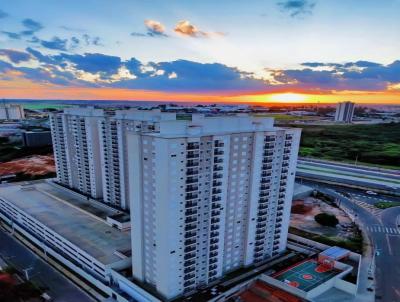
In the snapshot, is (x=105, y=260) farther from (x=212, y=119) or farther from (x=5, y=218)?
(x=5, y=218)

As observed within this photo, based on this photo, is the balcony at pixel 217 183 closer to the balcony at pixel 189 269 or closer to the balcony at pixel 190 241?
the balcony at pixel 190 241

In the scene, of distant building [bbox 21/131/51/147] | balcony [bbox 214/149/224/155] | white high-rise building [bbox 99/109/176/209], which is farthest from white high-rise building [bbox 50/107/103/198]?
distant building [bbox 21/131/51/147]

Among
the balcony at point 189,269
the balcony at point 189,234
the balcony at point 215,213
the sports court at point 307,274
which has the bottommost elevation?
the sports court at point 307,274

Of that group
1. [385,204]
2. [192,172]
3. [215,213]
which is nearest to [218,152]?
[192,172]

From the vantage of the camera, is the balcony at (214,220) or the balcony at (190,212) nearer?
the balcony at (190,212)

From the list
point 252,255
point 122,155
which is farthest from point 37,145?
point 252,255

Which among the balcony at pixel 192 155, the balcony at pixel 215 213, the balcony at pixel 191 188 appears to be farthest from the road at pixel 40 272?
the balcony at pixel 192 155
